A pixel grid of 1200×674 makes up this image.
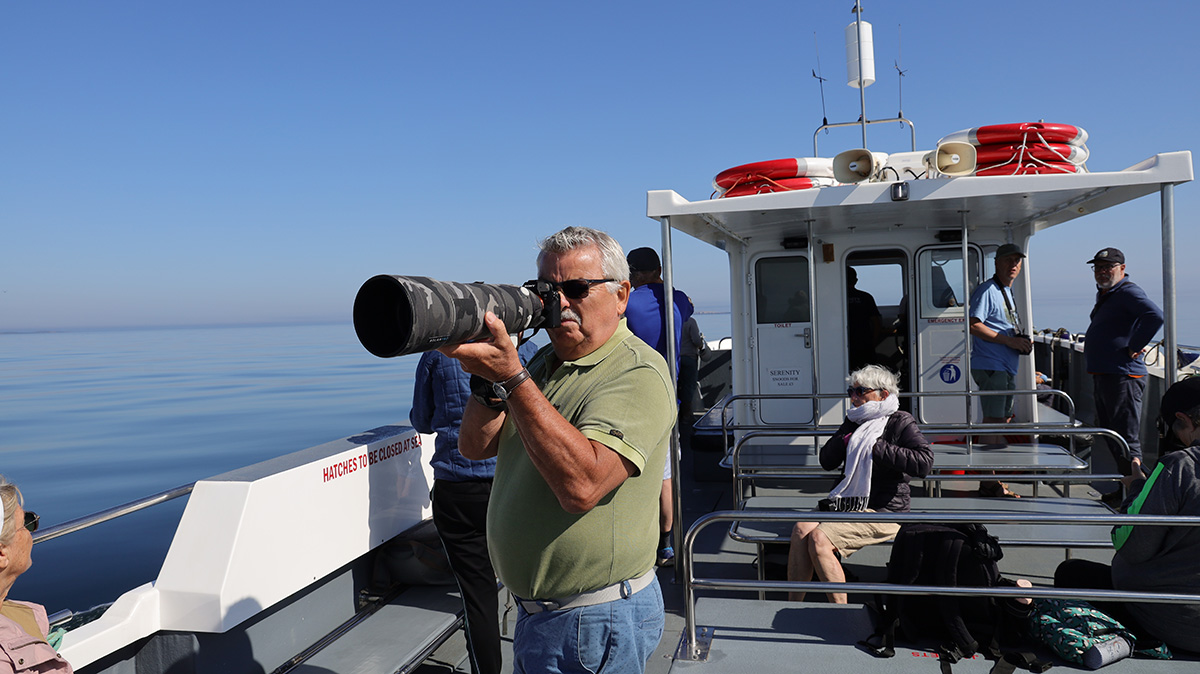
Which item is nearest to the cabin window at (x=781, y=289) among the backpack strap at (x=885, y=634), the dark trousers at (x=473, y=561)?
the backpack strap at (x=885, y=634)

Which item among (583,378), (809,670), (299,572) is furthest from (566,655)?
(299,572)

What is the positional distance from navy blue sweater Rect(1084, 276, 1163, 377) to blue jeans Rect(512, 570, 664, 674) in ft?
16.4

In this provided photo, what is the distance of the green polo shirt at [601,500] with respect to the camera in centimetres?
160

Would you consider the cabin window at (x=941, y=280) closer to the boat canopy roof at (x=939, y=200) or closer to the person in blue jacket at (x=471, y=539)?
the boat canopy roof at (x=939, y=200)

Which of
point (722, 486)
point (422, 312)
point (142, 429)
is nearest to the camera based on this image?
point (422, 312)

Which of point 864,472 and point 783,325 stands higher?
point 783,325

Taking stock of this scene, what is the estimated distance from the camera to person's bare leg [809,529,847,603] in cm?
342

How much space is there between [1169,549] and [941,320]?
3.89 meters

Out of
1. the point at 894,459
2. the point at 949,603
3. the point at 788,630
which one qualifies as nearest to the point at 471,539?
the point at 788,630

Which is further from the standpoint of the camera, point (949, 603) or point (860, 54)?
point (860, 54)

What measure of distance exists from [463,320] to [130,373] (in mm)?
48448

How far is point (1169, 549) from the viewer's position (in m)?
2.66

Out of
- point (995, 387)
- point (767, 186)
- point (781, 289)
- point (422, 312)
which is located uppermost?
Answer: point (767, 186)

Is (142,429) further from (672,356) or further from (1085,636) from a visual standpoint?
(1085,636)
